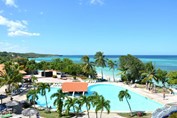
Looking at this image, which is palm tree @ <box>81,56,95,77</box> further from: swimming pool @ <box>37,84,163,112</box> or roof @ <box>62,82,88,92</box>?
roof @ <box>62,82,88,92</box>

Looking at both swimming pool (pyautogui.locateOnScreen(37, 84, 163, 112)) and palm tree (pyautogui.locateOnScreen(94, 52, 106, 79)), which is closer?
swimming pool (pyautogui.locateOnScreen(37, 84, 163, 112))

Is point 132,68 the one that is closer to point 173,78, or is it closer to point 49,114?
point 173,78

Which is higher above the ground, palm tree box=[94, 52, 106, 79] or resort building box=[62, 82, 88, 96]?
palm tree box=[94, 52, 106, 79]

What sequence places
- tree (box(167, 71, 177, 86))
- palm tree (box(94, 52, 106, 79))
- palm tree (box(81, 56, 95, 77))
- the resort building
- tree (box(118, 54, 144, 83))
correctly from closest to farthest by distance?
the resort building → tree (box(167, 71, 177, 86)) → tree (box(118, 54, 144, 83)) → palm tree (box(81, 56, 95, 77)) → palm tree (box(94, 52, 106, 79))

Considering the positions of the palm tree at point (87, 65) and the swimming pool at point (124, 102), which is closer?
the swimming pool at point (124, 102)

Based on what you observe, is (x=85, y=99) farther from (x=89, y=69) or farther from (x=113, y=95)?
(x=89, y=69)

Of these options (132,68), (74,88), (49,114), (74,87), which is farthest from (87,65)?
(49,114)

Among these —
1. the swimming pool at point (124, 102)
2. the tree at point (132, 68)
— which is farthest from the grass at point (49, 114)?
the tree at point (132, 68)

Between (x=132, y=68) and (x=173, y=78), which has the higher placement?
(x=132, y=68)

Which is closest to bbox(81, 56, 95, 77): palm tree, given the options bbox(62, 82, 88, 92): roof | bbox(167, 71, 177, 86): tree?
bbox(62, 82, 88, 92): roof

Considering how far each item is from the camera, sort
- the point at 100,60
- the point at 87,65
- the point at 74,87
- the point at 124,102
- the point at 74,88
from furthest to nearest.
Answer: the point at 100,60
the point at 87,65
the point at 74,87
the point at 74,88
the point at 124,102

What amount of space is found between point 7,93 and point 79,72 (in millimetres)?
33864

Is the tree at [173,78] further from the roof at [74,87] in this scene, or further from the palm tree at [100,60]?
the palm tree at [100,60]

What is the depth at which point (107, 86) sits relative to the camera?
207 feet
